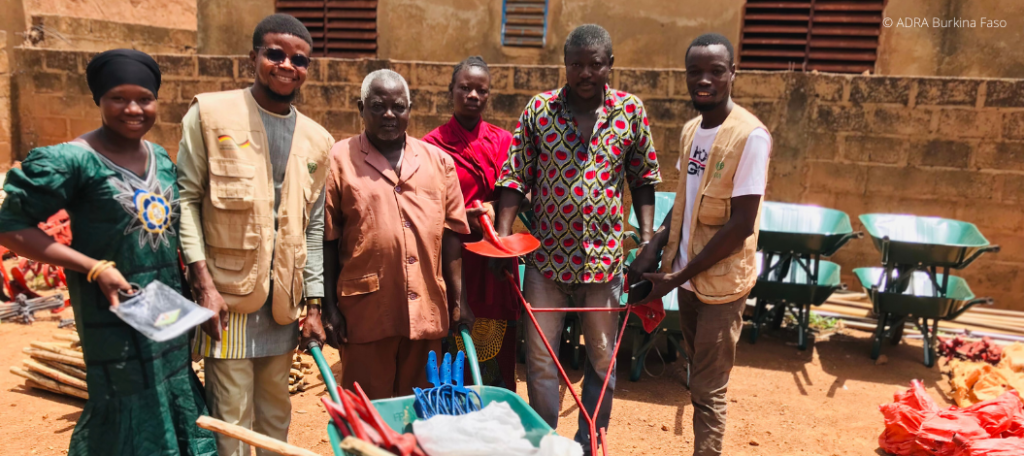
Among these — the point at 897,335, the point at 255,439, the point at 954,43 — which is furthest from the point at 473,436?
the point at 954,43

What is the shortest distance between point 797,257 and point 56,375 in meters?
5.33

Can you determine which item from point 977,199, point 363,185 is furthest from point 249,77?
point 977,199

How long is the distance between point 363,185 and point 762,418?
10.1 ft

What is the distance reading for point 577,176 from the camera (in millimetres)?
2977

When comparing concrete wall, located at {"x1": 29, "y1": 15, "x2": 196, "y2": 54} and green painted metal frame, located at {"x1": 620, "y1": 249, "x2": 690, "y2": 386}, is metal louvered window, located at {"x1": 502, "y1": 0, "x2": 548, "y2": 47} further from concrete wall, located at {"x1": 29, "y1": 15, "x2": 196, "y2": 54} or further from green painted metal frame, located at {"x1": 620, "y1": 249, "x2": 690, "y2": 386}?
concrete wall, located at {"x1": 29, "y1": 15, "x2": 196, "y2": 54}

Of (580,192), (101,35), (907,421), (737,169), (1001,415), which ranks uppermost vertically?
(101,35)

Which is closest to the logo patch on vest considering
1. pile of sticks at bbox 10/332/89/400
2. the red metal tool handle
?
the red metal tool handle

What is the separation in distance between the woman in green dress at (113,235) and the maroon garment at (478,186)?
150cm

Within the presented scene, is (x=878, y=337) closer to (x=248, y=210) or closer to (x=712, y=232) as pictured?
(x=712, y=232)

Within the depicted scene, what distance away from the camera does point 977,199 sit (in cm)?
608

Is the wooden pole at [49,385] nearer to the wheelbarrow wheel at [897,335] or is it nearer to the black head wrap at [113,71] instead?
the black head wrap at [113,71]

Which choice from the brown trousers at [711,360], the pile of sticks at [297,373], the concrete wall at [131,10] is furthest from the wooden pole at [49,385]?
the concrete wall at [131,10]

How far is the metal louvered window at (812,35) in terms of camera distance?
22.8 ft

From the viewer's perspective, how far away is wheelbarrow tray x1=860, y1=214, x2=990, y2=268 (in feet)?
16.5
